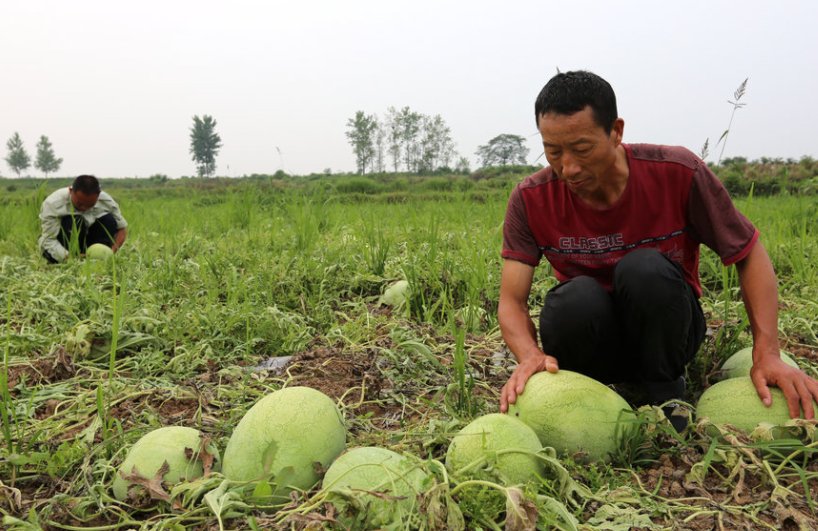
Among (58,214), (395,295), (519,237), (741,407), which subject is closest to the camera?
(741,407)

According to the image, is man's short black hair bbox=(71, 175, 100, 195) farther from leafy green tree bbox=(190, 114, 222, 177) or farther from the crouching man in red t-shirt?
leafy green tree bbox=(190, 114, 222, 177)

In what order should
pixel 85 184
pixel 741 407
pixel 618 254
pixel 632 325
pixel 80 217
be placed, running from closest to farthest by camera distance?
pixel 741 407, pixel 632 325, pixel 618 254, pixel 85 184, pixel 80 217

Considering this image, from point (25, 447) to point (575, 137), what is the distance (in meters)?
2.03

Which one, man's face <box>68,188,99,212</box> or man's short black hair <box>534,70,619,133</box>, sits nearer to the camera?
man's short black hair <box>534,70,619,133</box>

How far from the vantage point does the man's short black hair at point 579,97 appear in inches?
78.6

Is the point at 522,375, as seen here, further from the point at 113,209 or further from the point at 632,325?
the point at 113,209

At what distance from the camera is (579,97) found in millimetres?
1992

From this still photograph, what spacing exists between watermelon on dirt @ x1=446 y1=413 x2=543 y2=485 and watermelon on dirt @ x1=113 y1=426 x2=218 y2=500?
2.28 feet

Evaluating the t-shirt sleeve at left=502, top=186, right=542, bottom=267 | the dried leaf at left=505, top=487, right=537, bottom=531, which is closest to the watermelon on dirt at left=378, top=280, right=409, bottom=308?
the t-shirt sleeve at left=502, top=186, right=542, bottom=267

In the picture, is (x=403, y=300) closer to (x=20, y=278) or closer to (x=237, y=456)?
(x=237, y=456)

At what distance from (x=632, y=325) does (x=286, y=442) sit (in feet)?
3.99

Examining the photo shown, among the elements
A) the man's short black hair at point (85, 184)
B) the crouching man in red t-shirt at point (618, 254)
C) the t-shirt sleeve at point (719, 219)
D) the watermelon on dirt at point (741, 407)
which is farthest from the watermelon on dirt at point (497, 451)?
the man's short black hair at point (85, 184)

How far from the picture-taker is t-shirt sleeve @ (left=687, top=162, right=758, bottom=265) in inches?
83.7

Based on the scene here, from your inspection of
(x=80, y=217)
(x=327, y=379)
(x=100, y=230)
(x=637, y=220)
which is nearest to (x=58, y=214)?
(x=80, y=217)
